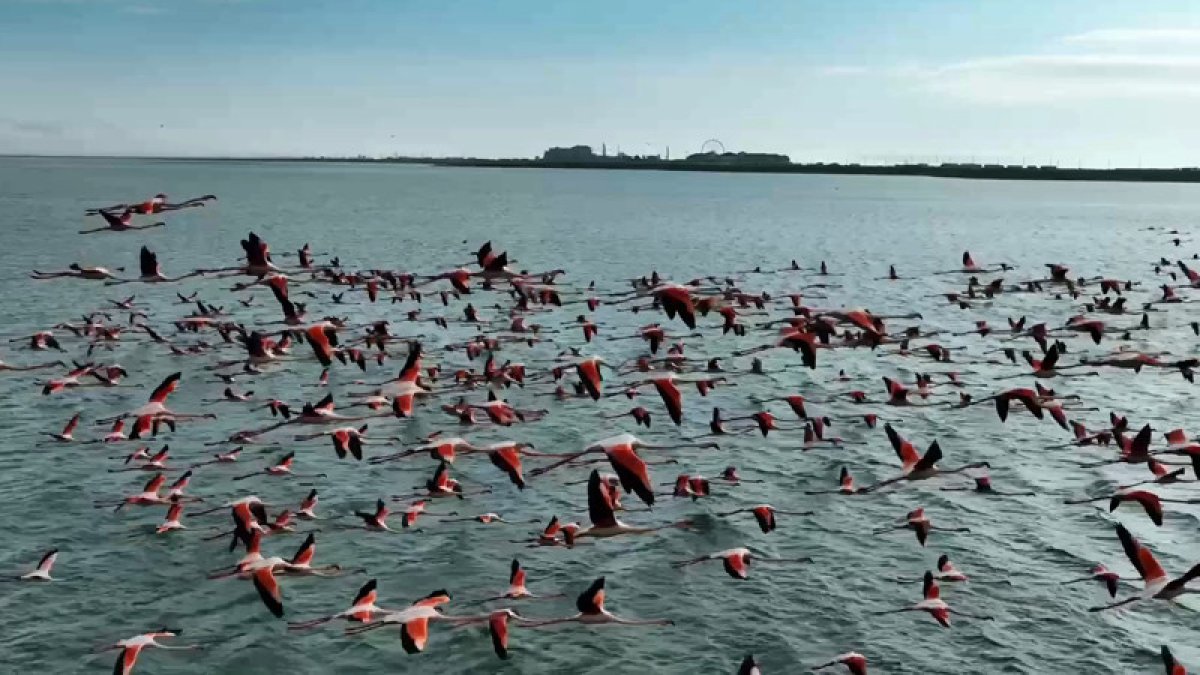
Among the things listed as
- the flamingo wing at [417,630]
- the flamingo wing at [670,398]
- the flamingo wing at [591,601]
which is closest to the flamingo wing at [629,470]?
the flamingo wing at [670,398]

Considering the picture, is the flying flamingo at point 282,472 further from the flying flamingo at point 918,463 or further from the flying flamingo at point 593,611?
the flying flamingo at point 918,463

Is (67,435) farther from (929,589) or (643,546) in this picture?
(929,589)

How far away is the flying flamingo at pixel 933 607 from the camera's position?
19.1 meters

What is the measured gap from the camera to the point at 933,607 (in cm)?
1906

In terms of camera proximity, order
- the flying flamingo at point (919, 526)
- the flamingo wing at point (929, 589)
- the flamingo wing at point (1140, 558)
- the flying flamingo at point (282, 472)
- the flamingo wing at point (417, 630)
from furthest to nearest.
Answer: the flying flamingo at point (282, 472) → the flying flamingo at point (919, 526) → the flamingo wing at point (929, 589) → the flamingo wing at point (1140, 558) → the flamingo wing at point (417, 630)

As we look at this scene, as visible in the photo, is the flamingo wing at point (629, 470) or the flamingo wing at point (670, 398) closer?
the flamingo wing at point (629, 470)

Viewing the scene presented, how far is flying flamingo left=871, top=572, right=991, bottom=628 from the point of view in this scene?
19062 mm

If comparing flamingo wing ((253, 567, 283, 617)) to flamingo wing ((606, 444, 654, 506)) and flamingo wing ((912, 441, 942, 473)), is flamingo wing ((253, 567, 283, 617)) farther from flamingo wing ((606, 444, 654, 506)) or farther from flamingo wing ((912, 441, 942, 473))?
flamingo wing ((912, 441, 942, 473))

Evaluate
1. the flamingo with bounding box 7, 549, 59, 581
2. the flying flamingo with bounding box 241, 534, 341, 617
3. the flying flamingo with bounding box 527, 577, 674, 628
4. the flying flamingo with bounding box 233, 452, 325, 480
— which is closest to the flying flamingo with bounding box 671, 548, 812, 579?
the flying flamingo with bounding box 527, 577, 674, 628

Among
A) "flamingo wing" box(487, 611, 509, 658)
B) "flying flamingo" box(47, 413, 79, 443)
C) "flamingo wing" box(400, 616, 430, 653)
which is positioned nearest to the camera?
"flamingo wing" box(400, 616, 430, 653)

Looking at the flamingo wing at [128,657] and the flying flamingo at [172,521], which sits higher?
the flamingo wing at [128,657]

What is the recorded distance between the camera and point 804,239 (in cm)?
12212

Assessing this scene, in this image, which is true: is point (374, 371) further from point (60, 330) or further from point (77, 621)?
point (77, 621)

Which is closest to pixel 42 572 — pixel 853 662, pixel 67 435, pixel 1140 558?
pixel 67 435
